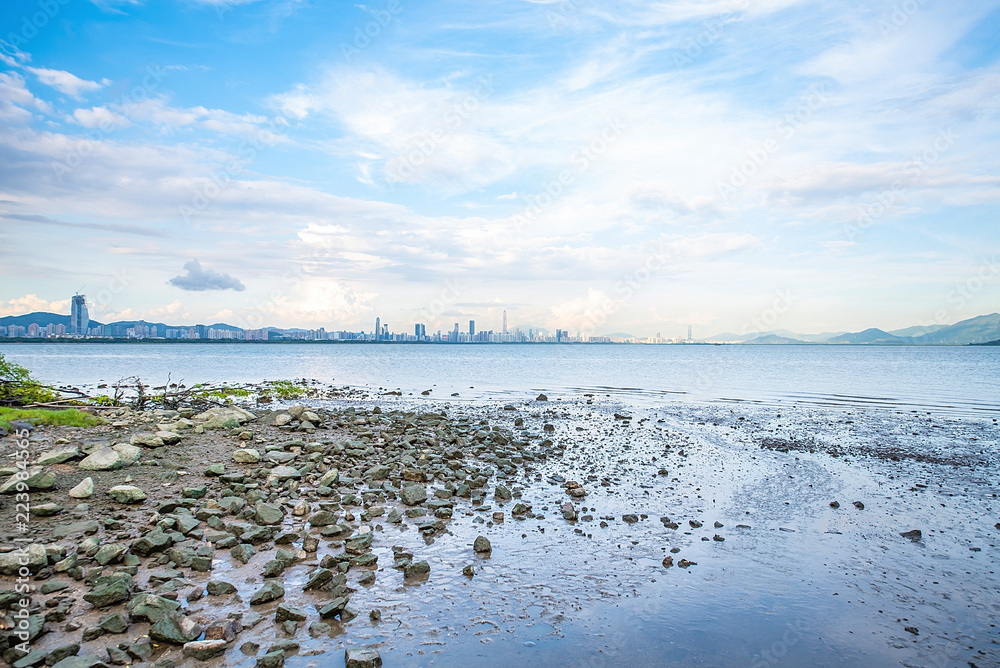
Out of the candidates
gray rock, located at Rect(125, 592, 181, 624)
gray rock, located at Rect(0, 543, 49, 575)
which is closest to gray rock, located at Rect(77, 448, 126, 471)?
gray rock, located at Rect(0, 543, 49, 575)

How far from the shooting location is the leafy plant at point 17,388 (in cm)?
1828

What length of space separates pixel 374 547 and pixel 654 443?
14375 mm

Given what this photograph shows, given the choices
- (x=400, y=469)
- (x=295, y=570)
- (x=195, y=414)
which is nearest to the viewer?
(x=295, y=570)

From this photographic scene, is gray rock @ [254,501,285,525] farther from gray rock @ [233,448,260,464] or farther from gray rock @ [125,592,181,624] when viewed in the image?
gray rock @ [233,448,260,464]

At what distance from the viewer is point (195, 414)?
66.9 ft

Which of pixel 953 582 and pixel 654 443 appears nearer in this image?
pixel 953 582

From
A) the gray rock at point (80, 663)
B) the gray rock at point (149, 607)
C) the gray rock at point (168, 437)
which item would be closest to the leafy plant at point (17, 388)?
Answer: the gray rock at point (168, 437)

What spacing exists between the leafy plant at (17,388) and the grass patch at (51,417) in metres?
A: 1.72

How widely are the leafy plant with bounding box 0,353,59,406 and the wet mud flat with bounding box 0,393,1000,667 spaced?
389cm

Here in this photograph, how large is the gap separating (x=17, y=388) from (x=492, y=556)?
19116 mm

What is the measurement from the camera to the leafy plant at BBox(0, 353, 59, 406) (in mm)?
18281

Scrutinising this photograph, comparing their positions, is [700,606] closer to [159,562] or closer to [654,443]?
[159,562]

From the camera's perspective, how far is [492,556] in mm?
9922

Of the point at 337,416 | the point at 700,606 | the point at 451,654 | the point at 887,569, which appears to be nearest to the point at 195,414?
the point at 337,416
